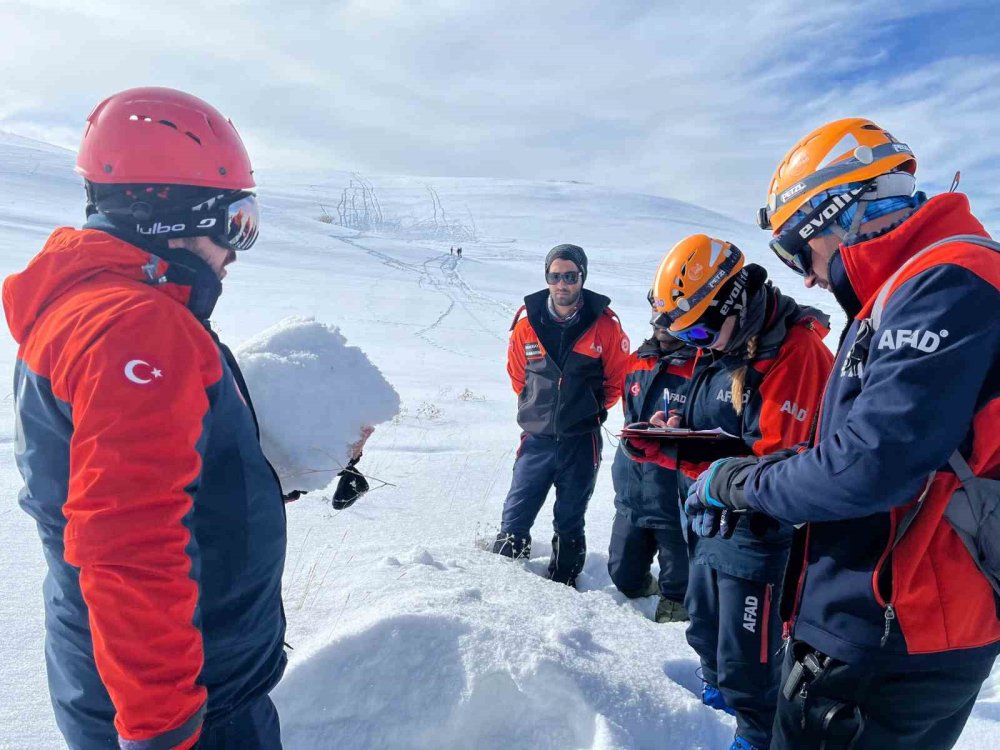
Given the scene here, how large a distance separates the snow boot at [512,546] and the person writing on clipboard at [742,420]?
1.55 meters

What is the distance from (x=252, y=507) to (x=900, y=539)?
1.52 meters

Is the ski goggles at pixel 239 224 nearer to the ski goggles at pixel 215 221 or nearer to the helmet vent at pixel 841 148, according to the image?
the ski goggles at pixel 215 221

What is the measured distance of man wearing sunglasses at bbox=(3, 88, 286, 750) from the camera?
1071 millimetres

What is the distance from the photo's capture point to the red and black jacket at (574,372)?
4.07 m

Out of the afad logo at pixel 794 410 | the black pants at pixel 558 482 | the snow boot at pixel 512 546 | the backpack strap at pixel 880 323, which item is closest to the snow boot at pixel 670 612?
the black pants at pixel 558 482

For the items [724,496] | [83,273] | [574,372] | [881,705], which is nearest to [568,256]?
[574,372]

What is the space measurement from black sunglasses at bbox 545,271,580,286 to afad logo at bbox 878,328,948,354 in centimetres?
283

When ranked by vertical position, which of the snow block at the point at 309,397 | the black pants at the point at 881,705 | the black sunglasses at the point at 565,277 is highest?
the black sunglasses at the point at 565,277

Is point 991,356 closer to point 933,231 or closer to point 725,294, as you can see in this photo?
point 933,231

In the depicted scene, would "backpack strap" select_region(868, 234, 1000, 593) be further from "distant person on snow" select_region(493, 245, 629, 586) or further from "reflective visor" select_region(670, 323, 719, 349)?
"distant person on snow" select_region(493, 245, 629, 586)

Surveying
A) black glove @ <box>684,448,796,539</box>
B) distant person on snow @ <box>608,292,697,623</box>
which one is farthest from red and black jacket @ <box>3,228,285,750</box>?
distant person on snow @ <box>608,292,697,623</box>

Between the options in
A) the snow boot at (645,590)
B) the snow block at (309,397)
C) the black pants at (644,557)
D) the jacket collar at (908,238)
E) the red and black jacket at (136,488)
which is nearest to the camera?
the red and black jacket at (136,488)

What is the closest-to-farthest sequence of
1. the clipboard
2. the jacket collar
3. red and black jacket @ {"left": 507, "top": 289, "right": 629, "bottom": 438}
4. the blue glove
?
the jacket collar
the blue glove
the clipboard
red and black jacket @ {"left": 507, "top": 289, "right": 629, "bottom": 438}

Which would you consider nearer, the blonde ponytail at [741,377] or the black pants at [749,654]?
the black pants at [749,654]
